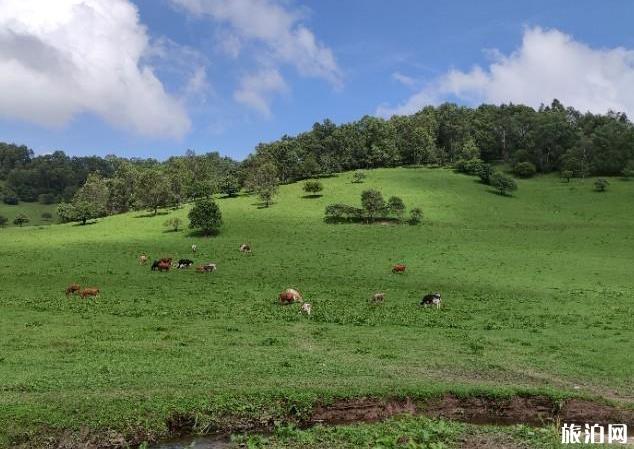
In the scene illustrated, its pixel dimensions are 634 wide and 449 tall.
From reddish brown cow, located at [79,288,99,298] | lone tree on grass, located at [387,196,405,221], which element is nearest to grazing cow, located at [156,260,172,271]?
reddish brown cow, located at [79,288,99,298]

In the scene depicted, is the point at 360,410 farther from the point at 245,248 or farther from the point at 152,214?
the point at 152,214

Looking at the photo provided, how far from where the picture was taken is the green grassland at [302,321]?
16266mm

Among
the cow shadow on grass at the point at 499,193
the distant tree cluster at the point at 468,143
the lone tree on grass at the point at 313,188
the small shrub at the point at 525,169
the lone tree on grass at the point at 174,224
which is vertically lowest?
the lone tree on grass at the point at 174,224

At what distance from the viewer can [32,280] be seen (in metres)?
38.7

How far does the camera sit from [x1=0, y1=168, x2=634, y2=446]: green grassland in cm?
1627

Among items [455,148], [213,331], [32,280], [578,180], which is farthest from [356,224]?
[455,148]

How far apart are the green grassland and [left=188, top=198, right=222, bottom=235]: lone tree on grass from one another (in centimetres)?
157

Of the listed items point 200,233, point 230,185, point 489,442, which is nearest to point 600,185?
point 230,185

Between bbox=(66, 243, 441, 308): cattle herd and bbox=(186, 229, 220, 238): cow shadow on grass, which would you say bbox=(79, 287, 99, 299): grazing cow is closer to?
bbox=(66, 243, 441, 308): cattle herd

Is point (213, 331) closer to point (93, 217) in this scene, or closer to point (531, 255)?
point (531, 255)

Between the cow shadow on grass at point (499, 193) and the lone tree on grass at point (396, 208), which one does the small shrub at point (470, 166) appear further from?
the lone tree on grass at point (396, 208)

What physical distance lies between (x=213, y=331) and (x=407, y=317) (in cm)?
1040

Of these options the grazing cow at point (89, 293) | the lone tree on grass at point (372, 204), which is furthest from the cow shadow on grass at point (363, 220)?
the grazing cow at point (89, 293)

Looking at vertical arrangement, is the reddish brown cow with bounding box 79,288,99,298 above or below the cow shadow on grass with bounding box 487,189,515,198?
below
